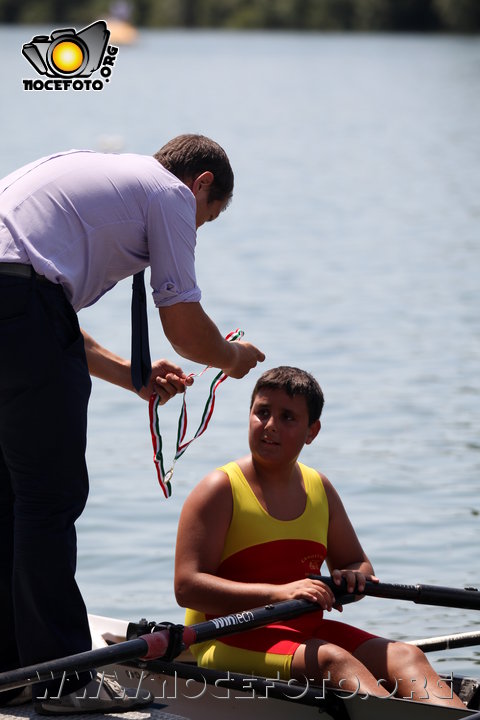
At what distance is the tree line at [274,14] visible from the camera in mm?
71875

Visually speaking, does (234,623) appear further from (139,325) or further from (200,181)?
(200,181)

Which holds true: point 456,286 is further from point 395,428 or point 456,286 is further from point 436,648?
point 436,648

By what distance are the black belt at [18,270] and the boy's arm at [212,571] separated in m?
0.92

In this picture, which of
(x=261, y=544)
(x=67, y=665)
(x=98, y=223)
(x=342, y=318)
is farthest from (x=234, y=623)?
(x=342, y=318)

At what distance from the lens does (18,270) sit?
4.00m

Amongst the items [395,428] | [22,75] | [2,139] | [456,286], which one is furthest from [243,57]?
[395,428]

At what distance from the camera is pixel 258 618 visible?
163 inches

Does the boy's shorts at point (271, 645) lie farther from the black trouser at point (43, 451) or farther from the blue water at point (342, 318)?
the blue water at point (342, 318)

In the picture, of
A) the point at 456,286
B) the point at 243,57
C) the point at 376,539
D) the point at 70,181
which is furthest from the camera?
the point at 243,57

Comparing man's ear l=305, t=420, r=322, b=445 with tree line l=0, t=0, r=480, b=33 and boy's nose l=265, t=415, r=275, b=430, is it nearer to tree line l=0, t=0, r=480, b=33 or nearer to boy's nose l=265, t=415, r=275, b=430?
boy's nose l=265, t=415, r=275, b=430

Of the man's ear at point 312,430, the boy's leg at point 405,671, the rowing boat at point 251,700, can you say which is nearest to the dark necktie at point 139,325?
the man's ear at point 312,430

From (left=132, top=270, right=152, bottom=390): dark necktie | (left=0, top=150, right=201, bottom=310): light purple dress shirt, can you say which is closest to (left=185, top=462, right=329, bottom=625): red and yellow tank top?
(left=132, top=270, right=152, bottom=390): dark necktie

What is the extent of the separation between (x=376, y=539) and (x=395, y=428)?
2.62 m

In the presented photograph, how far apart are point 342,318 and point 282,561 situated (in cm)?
1029
